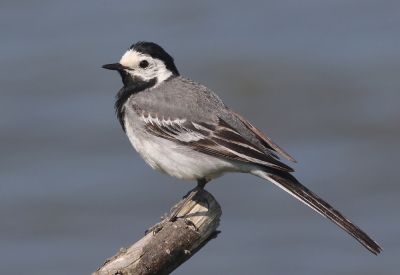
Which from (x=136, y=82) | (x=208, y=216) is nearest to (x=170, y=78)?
(x=136, y=82)

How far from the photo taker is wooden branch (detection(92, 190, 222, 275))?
18.5 ft

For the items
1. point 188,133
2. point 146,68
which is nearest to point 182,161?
point 188,133

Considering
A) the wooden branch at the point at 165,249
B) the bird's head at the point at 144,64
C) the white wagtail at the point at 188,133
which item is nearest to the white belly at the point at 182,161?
the white wagtail at the point at 188,133

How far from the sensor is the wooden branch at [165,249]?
5.63m

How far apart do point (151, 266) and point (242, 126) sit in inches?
120

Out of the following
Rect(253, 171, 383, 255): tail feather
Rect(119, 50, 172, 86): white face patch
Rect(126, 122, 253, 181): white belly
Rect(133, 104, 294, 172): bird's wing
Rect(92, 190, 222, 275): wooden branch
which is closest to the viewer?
Rect(92, 190, 222, 275): wooden branch

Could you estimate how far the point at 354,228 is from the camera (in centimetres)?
708

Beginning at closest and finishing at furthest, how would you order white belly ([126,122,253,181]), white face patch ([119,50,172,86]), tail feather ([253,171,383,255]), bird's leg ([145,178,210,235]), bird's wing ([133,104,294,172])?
tail feather ([253,171,383,255])
bird's leg ([145,178,210,235])
bird's wing ([133,104,294,172])
white belly ([126,122,253,181])
white face patch ([119,50,172,86])

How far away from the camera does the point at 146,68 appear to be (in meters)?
8.51

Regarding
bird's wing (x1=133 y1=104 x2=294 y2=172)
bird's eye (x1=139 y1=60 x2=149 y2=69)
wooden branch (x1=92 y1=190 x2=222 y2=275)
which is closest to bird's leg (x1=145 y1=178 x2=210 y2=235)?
wooden branch (x1=92 y1=190 x2=222 y2=275)

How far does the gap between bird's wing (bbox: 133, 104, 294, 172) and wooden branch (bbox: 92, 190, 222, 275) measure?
943 mm

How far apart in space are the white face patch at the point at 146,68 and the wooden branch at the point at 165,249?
2634 mm

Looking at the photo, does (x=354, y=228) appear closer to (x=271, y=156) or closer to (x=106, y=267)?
(x=271, y=156)

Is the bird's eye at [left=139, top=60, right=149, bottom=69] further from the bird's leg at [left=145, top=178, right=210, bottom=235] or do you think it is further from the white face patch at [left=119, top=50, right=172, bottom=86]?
the bird's leg at [left=145, top=178, right=210, bottom=235]
